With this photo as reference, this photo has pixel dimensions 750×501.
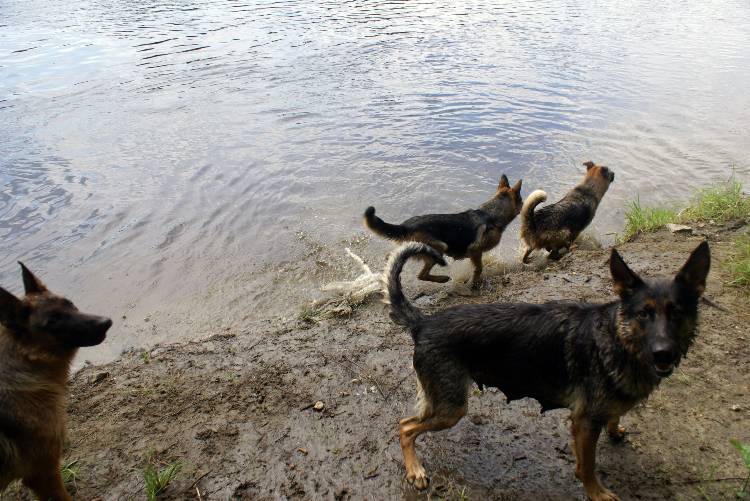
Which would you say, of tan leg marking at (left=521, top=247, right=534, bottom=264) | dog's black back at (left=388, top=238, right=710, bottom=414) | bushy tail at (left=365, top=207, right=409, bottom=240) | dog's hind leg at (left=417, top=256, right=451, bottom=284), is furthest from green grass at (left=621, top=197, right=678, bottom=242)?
dog's black back at (left=388, top=238, right=710, bottom=414)

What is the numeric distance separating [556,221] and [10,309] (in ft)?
20.7

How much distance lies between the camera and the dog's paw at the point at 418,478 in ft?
11.4

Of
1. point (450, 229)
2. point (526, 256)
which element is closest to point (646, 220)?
point (526, 256)

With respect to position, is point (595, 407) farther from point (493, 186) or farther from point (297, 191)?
point (297, 191)

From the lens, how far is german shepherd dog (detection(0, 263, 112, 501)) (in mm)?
3172

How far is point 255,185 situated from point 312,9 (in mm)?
16506

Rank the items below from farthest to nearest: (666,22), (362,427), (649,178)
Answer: (666,22) < (649,178) < (362,427)

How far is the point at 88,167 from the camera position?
1023 centimetres

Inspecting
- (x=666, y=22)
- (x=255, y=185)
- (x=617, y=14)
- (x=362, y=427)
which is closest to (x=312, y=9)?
(x=617, y=14)

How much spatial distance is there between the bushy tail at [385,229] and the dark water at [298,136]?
28.3 inches

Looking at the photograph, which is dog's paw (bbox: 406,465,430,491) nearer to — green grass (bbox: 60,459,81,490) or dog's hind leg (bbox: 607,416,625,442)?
dog's hind leg (bbox: 607,416,625,442)

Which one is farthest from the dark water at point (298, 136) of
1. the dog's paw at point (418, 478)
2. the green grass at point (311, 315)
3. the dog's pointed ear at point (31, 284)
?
the dog's paw at point (418, 478)

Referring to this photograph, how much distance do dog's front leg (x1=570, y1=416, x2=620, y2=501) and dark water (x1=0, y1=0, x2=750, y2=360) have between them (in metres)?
3.85

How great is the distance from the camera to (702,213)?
709cm
